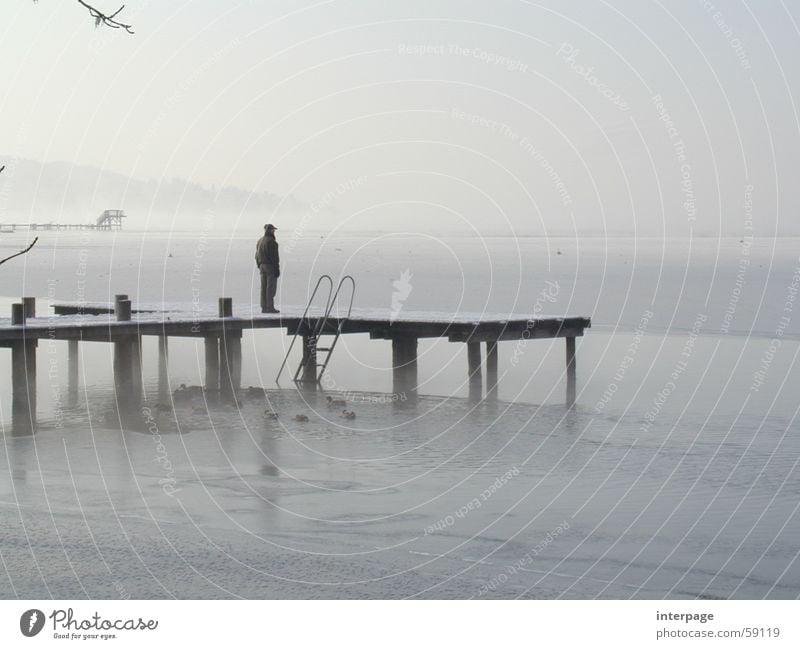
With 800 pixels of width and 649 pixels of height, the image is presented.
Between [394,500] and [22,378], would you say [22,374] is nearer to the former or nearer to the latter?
[22,378]

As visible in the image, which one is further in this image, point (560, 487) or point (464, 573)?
point (560, 487)

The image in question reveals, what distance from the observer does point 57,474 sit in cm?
1484

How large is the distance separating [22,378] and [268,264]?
15.4 feet

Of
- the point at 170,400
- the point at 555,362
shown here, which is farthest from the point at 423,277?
the point at 170,400

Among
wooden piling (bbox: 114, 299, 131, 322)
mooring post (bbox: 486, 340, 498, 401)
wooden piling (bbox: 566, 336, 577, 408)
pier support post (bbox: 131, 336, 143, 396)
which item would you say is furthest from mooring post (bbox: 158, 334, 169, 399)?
wooden piling (bbox: 566, 336, 577, 408)

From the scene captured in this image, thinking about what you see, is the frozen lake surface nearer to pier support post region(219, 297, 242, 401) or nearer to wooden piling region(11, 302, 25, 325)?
pier support post region(219, 297, 242, 401)

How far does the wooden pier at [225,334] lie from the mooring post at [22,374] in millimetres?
15

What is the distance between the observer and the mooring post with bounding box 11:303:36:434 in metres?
19.3

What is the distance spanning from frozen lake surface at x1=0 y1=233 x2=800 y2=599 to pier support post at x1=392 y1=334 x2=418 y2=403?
0.34m

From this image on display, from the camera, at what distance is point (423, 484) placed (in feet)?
48.5

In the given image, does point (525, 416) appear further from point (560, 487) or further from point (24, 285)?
point (24, 285)

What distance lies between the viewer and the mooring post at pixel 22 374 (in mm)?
19334
